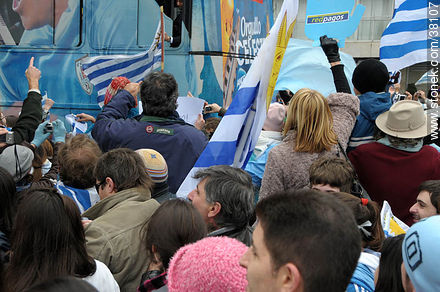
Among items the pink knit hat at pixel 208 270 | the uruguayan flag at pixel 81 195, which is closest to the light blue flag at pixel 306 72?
the uruguayan flag at pixel 81 195

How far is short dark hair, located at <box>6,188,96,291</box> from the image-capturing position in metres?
1.94

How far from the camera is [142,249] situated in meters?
2.51

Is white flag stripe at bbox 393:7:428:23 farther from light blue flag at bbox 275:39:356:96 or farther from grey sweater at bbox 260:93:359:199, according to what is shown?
grey sweater at bbox 260:93:359:199

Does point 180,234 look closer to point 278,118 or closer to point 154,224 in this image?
point 154,224

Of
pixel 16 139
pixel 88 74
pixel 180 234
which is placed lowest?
pixel 180 234

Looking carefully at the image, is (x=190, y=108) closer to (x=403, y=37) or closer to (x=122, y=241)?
(x=403, y=37)

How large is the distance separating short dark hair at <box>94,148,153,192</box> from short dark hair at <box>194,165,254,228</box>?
17.6 inches

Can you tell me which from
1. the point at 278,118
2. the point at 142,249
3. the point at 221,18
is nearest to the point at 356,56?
the point at 221,18

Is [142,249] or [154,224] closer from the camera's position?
[154,224]

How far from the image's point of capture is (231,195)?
256cm

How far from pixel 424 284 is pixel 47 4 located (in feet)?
20.5

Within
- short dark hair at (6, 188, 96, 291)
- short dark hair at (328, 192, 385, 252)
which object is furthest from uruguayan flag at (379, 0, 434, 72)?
short dark hair at (6, 188, 96, 291)

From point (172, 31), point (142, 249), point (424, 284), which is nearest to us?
point (424, 284)

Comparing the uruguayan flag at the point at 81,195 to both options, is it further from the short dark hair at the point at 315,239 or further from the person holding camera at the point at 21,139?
the short dark hair at the point at 315,239
